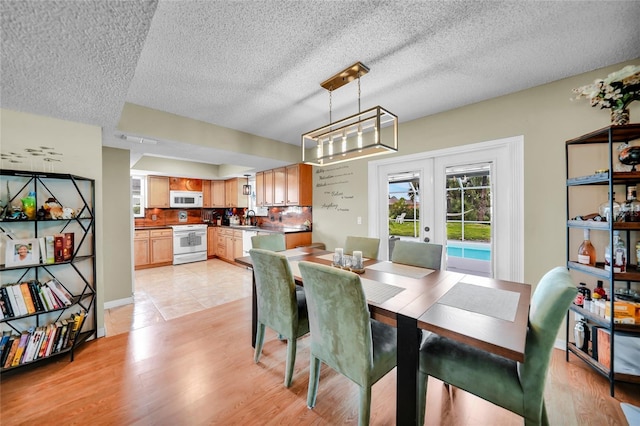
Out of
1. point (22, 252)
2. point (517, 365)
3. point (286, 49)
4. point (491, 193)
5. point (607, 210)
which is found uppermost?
point (286, 49)

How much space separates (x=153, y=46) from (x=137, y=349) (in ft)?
8.63

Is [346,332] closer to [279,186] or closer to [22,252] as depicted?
[22,252]

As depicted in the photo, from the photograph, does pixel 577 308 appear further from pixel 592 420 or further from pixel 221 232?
pixel 221 232

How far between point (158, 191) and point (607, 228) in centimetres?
728

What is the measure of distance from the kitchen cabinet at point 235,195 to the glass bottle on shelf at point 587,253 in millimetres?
6144

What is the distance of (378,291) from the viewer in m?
1.61

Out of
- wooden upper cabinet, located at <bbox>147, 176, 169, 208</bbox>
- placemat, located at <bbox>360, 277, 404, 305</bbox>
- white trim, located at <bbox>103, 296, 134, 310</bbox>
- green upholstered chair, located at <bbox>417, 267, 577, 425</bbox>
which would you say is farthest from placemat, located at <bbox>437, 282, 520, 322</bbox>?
wooden upper cabinet, located at <bbox>147, 176, 169, 208</bbox>

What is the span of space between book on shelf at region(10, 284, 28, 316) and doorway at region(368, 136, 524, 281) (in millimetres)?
3629

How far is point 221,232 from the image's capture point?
6.25 meters

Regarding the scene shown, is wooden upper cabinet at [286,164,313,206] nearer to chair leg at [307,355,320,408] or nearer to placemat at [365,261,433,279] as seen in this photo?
placemat at [365,261,433,279]

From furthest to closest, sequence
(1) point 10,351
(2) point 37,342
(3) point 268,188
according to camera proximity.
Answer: (3) point 268,188
(2) point 37,342
(1) point 10,351

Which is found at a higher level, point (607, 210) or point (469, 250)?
point (607, 210)

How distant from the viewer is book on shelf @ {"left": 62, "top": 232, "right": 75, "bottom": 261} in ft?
7.18

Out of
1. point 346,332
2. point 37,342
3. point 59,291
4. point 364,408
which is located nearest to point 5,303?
point 59,291
